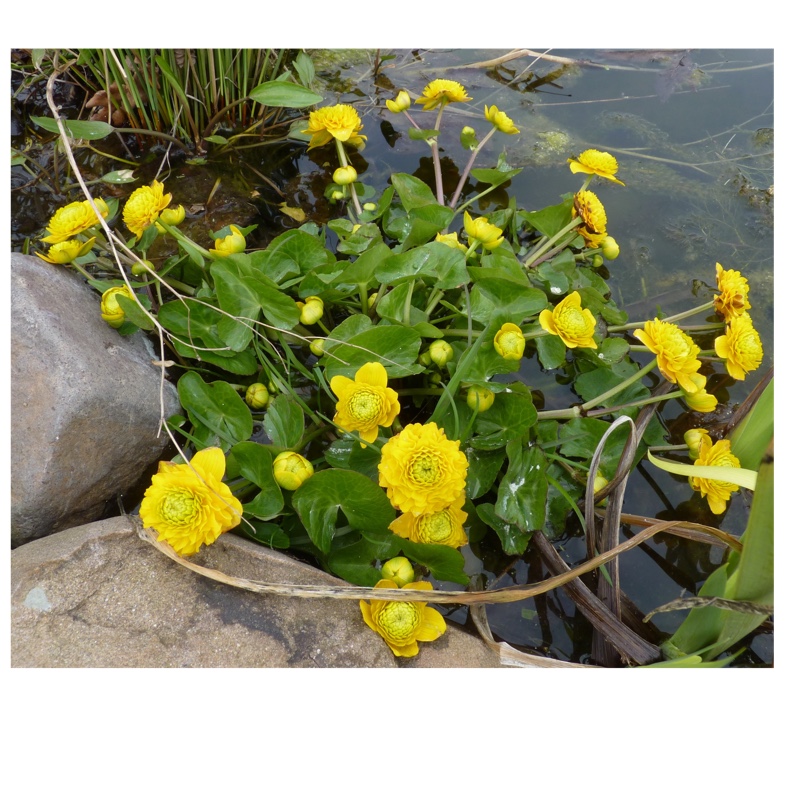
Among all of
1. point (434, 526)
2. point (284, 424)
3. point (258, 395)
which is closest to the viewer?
point (434, 526)

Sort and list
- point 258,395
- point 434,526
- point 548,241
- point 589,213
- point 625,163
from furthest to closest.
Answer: point 625,163 → point 548,241 → point 589,213 → point 258,395 → point 434,526

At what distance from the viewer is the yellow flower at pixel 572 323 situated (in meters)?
1.33

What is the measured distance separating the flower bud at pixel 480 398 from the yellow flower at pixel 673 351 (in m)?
0.34

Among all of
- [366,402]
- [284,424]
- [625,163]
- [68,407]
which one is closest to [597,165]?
[625,163]

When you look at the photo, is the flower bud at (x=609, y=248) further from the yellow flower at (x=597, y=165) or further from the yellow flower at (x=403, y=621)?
the yellow flower at (x=403, y=621)

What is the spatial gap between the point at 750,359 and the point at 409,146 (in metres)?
1.20

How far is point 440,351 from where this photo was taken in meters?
1.40

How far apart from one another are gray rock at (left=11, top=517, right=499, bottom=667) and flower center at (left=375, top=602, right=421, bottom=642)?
0.05m

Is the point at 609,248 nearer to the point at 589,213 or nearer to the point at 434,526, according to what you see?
the point at 589,213

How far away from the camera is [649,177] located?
2.03 metres

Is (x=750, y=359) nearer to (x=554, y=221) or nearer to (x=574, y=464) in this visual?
(x=574, y=464)

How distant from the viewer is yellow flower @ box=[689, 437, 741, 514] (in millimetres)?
1333

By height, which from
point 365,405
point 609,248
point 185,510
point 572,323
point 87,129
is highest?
point 87,129

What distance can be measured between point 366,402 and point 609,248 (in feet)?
2.84
